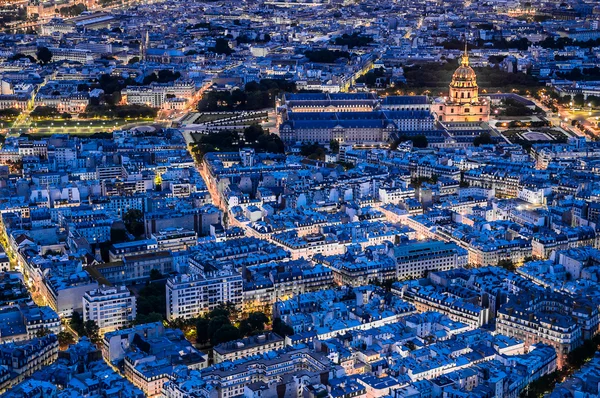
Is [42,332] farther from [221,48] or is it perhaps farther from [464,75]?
[221,48]

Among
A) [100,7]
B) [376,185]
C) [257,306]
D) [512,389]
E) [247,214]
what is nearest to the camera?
[512,389]

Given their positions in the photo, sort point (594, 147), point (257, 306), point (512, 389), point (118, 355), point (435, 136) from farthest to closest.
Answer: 1. point (435, 136)
2. point (594, 147)
3. point (257, 306)
4. point (118, 355)
5. point (512, 389)

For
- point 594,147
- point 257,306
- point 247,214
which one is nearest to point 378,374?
point 257,306

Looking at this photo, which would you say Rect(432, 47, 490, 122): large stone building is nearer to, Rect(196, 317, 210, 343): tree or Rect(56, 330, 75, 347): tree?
Rect(196, 317, 210, 343): tree

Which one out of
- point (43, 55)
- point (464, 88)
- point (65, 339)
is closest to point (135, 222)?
point (65, 339)

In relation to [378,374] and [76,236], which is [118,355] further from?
[76,236]

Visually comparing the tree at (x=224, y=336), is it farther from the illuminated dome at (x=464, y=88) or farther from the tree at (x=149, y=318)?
the illuminated dome at (x=464, y=88)

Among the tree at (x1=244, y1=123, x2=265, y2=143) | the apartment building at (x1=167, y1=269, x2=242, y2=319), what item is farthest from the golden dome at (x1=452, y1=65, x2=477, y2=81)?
the apartment building at (x1=167, y1=269, x2=242, y2=319)
